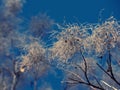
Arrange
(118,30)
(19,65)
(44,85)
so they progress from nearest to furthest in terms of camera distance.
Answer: (118,30) → (19,65) → (44,85)

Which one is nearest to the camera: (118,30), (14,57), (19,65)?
(118,30)

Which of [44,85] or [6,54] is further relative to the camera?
[44,85]

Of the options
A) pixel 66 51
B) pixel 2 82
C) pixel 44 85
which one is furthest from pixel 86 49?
pixel 44 85

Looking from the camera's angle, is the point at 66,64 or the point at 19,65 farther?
the point at 19,65

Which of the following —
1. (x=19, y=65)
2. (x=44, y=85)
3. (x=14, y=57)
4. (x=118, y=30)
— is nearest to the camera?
(x=118, y=30)

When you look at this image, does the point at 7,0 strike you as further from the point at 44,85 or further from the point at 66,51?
the point at 66,51

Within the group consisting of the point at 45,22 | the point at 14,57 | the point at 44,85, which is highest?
the point at 45,22

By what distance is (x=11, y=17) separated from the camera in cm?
1983

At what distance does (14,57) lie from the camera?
19.4 m

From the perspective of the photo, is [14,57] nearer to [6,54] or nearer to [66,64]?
[6,54]

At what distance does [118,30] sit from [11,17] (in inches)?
656

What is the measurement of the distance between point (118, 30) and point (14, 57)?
16.2 m

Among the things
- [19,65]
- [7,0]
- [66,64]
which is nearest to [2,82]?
[19,65]

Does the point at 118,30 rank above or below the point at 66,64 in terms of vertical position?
above
